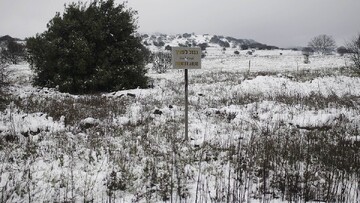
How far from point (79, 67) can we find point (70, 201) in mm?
11843

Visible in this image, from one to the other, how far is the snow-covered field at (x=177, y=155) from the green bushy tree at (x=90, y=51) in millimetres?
5347

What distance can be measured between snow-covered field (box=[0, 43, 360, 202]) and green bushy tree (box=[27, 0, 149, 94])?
5.35 m

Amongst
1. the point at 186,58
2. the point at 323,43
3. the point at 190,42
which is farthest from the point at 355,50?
the point at 190,42

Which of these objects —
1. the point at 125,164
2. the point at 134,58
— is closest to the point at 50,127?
the point at 125,164

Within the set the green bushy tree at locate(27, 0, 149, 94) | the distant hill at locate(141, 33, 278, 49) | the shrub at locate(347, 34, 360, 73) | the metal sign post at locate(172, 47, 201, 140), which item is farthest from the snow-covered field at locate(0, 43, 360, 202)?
the distant hill at locate(141, 33, 278, 49)

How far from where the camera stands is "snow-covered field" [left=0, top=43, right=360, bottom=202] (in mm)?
4555

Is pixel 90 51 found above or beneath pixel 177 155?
above

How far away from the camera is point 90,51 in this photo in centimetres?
1518

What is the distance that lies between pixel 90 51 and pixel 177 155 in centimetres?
1113

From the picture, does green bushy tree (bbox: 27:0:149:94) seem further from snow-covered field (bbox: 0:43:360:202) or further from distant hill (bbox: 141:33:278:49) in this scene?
distant hill (bbox: 141:33:278:49)

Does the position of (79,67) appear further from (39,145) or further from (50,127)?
(39,145)

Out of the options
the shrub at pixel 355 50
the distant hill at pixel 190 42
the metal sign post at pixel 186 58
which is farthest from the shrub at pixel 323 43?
the metal sign post at pixel 186 58

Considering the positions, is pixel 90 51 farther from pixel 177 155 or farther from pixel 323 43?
pixel 323 43

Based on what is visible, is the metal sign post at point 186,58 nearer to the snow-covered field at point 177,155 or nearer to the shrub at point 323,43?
the snow-covered field at point 177,155
